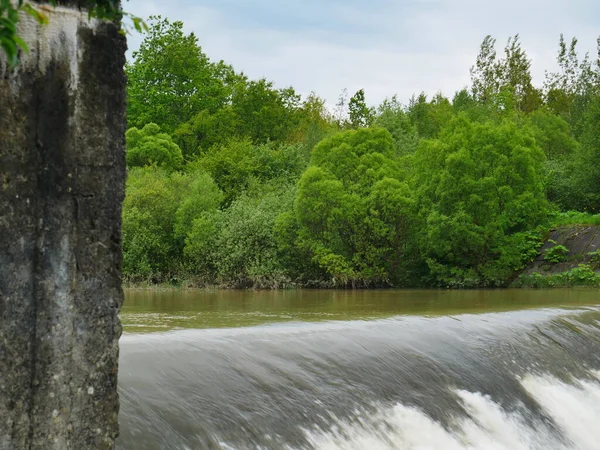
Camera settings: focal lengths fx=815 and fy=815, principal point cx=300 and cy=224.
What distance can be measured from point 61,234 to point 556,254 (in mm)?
33171

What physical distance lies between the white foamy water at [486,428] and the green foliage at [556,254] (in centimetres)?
2310

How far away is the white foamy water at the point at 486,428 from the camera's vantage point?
864 centimetres

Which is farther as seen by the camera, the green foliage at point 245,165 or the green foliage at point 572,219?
the green foliage at point 245,165

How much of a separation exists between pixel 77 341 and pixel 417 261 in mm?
31967

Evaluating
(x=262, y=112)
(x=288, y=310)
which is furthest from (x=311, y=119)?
(x=288, y=310)

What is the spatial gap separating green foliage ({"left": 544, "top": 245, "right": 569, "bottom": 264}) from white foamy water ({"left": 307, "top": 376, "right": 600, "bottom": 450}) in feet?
75.8

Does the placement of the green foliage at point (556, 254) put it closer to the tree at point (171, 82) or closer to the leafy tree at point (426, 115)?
the leafy tree at point (426, 115)

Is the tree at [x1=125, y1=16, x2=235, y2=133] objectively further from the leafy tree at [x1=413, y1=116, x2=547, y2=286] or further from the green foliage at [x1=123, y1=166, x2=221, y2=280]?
the leafy tree at [x1=413, y1=116, x2=547, y2=286]

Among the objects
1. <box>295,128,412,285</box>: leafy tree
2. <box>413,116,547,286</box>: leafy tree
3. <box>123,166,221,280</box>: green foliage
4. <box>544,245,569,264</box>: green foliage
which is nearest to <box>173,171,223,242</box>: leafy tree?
<box>123,166,221,280</box>: green foliage

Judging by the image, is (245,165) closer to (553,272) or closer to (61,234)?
(553,272)

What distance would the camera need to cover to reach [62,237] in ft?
13.1

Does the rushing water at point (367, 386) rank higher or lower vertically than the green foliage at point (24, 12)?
lower

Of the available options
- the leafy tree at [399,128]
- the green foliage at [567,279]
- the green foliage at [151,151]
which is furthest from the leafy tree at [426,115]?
the green foliage at [567,279]

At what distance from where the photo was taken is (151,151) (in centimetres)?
5322
